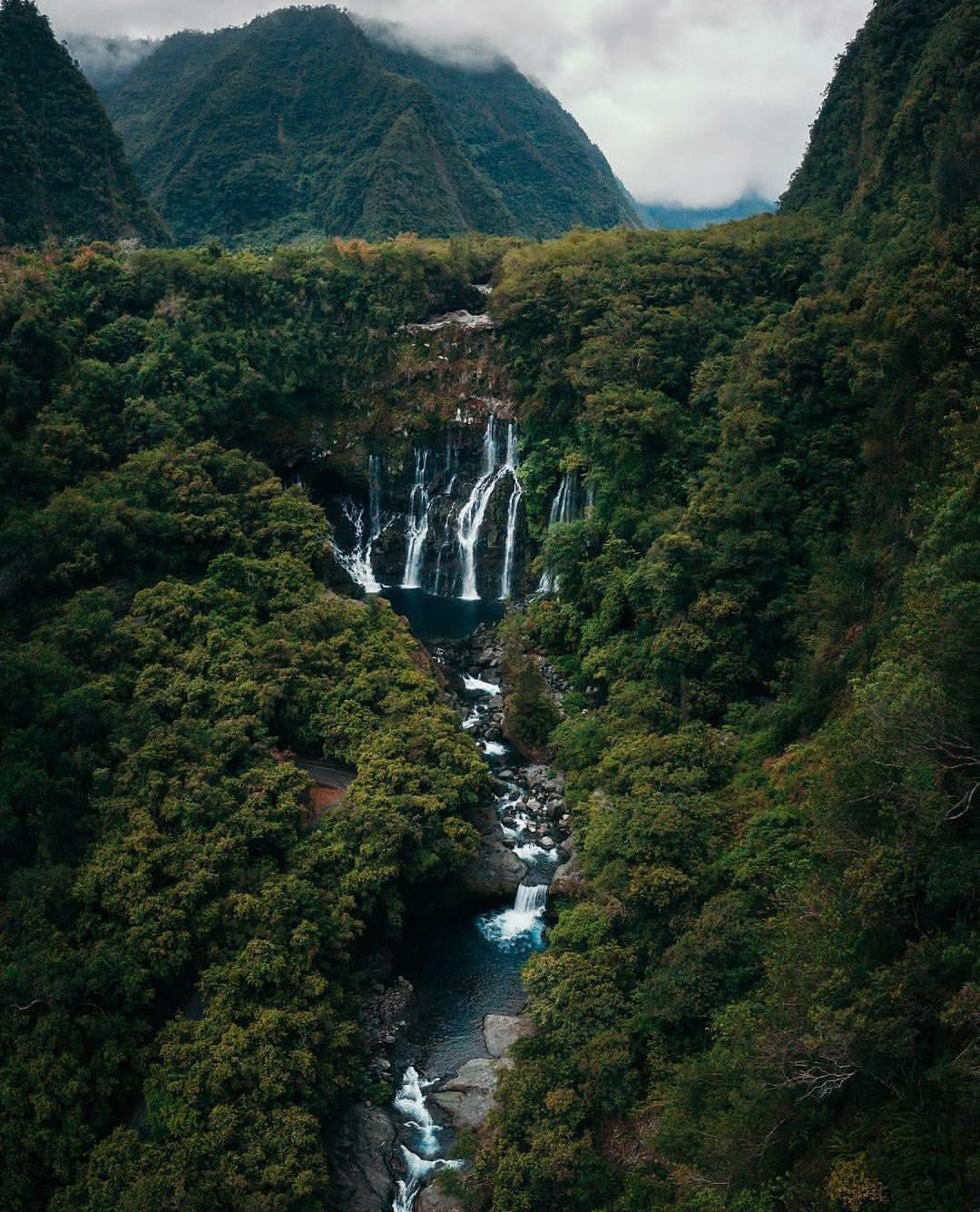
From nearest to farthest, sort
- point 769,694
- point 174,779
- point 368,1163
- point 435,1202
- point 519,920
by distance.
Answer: point 435,1202
point 368,1163
point 174,779
point 519,920
point 769,694

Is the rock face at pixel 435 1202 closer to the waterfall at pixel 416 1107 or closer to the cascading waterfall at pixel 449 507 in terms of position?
the waterfall at pixel 416 1107

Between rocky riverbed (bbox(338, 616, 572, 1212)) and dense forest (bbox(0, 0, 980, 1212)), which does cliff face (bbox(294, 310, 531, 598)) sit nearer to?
dense forest (bbox(0, 0, 980, 1212))

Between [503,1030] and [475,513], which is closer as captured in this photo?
[503,1030]

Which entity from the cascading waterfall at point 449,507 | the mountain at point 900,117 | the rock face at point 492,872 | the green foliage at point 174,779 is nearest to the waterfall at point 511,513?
the cascading waterfall at point 449,507

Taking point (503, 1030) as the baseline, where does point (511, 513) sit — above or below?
above

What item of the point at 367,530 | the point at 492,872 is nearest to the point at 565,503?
the point at 367,530

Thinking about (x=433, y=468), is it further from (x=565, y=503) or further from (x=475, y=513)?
(x=565, y=503)

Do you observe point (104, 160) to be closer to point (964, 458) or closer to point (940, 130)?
point (940, 130)
